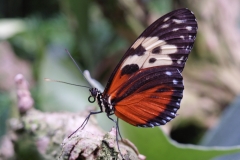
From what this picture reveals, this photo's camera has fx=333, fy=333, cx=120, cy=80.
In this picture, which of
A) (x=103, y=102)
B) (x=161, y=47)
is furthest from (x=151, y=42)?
(x=103, y=102)

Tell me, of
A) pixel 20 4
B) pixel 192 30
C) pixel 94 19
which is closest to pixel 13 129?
pixel 192 30

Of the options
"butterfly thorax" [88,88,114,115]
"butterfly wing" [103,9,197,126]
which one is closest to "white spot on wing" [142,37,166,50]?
"butterfly wing" [103,9,197,126]

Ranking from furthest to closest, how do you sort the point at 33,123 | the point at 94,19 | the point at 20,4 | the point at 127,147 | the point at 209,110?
the point at 20,4 → the point at 94,19 → the point at 209,110 → the point at 33,123 → the point at 127,147

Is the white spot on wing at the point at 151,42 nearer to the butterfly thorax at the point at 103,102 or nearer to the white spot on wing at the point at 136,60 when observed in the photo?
the white spot on wing at the point at 136,60

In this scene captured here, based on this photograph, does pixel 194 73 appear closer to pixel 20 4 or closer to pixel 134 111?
pixel 134 111

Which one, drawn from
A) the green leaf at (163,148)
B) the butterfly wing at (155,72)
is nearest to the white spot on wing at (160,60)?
the butterfly wing at (155,72)

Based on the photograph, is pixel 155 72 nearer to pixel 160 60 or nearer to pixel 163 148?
pixel 160 60

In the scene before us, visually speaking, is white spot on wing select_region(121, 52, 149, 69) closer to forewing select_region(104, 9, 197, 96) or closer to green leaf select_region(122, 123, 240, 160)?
forewing select_region(104, 9, 197, 96)
